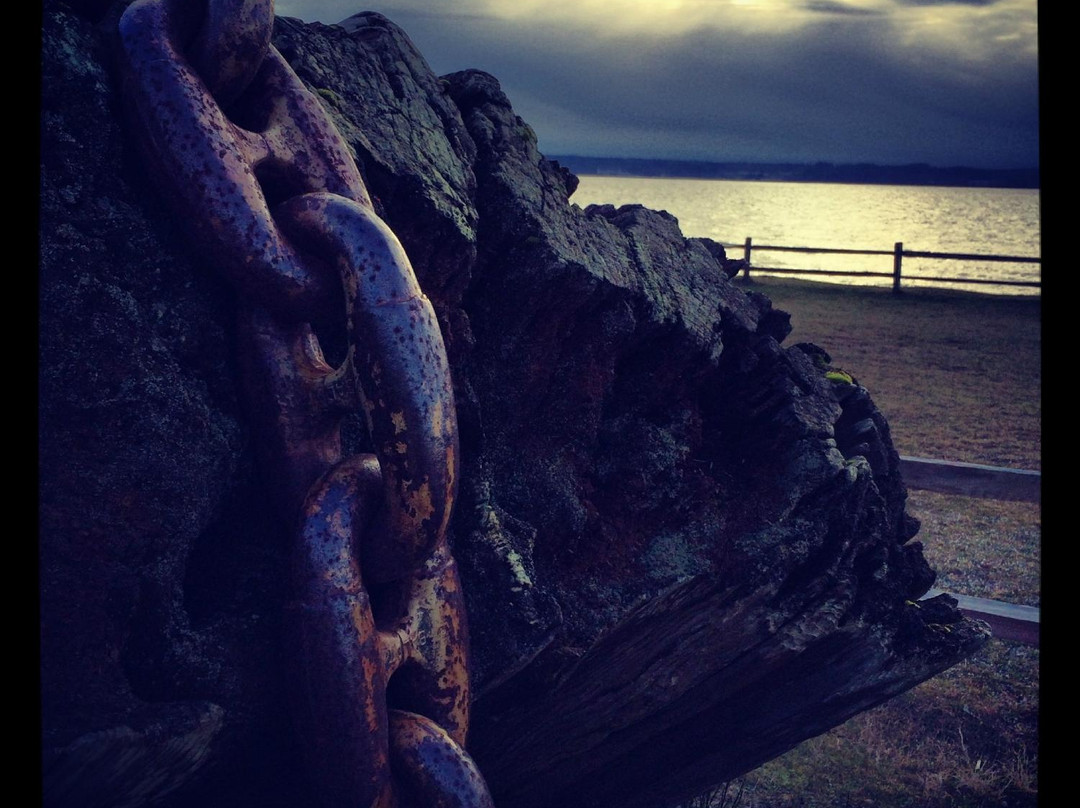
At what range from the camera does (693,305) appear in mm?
2664

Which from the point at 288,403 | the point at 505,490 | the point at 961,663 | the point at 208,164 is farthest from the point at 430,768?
the point at 961,663

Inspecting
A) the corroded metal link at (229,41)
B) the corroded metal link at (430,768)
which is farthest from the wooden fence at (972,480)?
the corroded metal link at (229,41)

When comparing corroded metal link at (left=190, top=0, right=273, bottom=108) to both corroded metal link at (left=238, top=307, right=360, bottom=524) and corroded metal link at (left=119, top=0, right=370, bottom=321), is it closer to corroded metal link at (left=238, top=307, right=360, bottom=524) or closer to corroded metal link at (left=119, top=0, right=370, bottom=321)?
corroded metal link at (left=119, top=0, right=370, bottom=321)

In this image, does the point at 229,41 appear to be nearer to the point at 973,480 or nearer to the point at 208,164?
the point at 208,164

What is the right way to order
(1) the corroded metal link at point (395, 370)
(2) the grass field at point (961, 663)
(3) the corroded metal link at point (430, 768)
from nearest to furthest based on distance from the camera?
(1) the corroded metal link at point (395, 370)
(3) the corroded metal link at point (430, 768)
(2) the grass field at point (961, 663)

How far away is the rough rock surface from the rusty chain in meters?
0.11

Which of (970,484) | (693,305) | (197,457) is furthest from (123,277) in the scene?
(970,484)

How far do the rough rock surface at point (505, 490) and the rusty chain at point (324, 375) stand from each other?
0.34 feet

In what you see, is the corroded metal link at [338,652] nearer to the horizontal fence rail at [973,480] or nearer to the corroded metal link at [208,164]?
the corroded metal link at [208,164]

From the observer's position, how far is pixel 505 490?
2.21 m

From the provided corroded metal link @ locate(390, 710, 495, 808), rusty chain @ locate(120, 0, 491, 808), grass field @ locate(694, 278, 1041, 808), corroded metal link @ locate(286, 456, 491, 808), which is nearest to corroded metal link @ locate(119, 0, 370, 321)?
rusty chain @ locate(120, 0, 491, 808)

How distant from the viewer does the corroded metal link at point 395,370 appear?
1.46 m

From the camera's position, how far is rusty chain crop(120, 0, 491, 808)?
58.2 inches

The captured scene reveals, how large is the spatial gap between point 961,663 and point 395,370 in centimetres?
444
